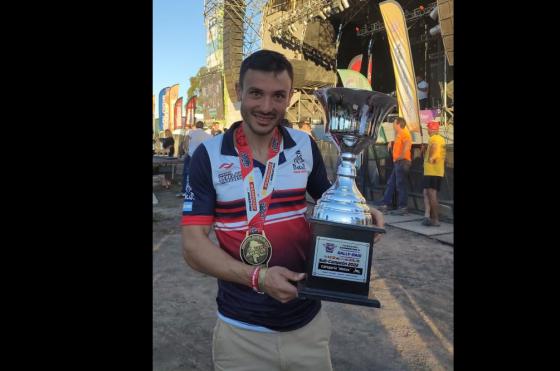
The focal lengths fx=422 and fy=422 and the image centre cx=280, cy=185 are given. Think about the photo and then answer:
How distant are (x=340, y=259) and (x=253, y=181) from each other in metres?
0.44

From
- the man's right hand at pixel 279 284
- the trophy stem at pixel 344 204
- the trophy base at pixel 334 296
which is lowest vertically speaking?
the trophy base at pixel 334 296

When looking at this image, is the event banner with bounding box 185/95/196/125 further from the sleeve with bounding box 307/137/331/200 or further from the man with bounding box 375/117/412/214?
the sleeve with bounding box 307/137/331/200

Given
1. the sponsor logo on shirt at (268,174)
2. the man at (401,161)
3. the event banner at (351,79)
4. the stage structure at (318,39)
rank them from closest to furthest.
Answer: the sponsor logo on shirt at (268,174) → the man at (401,161) → the event banner at (351,79) → the stage structure at (318,39)

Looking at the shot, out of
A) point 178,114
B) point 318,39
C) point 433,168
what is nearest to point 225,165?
point 433,168

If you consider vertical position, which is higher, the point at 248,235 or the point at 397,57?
the point at 397,57

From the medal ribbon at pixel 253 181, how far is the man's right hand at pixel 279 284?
0.22 m

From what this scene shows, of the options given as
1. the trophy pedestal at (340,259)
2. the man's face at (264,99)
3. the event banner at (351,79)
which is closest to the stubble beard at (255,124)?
the man's face at (264,99)

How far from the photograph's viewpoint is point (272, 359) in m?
1.66

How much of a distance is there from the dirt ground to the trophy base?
1781 mm

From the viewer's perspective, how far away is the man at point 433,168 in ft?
23.6

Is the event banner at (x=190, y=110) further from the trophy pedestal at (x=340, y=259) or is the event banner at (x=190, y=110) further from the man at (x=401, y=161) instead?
the trophy pedestal at (x=340, y=259)
